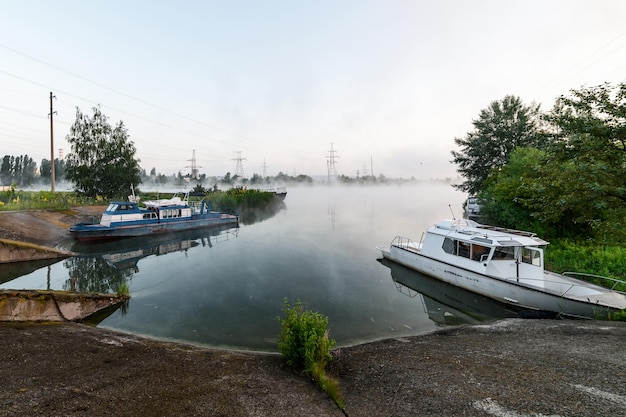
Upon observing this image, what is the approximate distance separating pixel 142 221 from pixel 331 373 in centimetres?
3075

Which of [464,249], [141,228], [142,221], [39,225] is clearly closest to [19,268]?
[39,225]

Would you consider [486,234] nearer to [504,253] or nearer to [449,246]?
[504,253]

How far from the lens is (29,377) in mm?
6613

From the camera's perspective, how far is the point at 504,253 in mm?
14961

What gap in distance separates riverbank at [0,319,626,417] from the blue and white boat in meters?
21.2

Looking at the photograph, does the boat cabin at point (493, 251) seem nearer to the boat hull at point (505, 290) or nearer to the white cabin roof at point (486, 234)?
the white cabin roof at point (486, 234)

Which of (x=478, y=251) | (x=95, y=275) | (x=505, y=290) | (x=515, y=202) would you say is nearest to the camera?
(x=505, y=290)

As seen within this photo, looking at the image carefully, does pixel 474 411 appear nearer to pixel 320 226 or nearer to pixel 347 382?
pixel 347 382

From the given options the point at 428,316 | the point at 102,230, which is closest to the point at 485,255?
the point at 428,316

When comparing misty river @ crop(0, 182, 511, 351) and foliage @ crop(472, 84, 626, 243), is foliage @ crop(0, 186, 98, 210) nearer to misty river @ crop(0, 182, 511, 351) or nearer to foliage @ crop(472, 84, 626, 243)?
misty river @ crop(0, 182, 511, 351)

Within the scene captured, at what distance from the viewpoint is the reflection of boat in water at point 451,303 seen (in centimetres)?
1366

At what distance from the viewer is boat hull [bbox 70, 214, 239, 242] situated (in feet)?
90.7

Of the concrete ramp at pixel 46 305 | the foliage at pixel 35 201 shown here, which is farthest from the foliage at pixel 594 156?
the foliage at pixel 35 201

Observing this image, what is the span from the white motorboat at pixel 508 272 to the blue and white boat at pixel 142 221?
2747 cm
